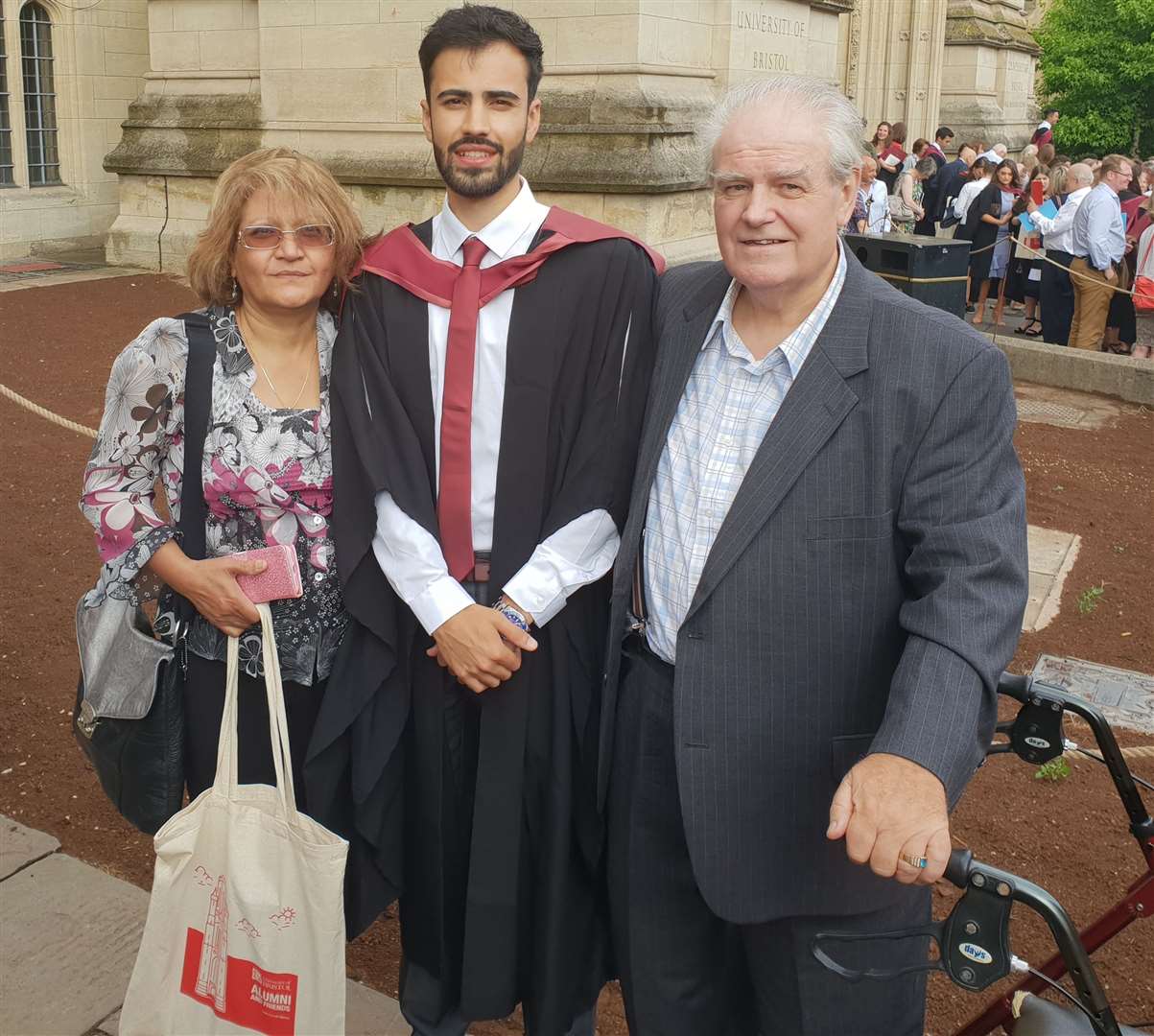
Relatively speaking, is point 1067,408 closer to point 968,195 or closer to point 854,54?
point 968,195

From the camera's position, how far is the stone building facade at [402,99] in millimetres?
12234

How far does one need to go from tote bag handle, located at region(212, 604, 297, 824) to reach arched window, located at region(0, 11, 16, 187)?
59.8 feet

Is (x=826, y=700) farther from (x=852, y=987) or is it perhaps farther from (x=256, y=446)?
(x=256, y=446)

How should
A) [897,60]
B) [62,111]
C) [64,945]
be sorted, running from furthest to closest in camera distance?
[897,60]
[62,111]
[64,945]

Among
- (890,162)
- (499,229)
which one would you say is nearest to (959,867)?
(499,229)

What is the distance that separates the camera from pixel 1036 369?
11.7m

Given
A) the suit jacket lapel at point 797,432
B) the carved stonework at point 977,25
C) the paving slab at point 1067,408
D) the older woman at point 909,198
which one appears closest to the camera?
the suit jacket lapel at point 797,432

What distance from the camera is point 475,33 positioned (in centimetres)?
265

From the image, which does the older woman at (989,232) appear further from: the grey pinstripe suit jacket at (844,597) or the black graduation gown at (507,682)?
the grey pinstripe suit jacket at (844,597)

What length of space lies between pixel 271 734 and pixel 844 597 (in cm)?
120

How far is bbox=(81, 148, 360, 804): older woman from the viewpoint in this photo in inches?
104

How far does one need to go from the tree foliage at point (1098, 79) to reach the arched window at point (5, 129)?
35329 millimetres

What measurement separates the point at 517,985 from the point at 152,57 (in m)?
15.8

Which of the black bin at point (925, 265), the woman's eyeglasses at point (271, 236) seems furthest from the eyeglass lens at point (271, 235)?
the black bin at point (925, 265)
